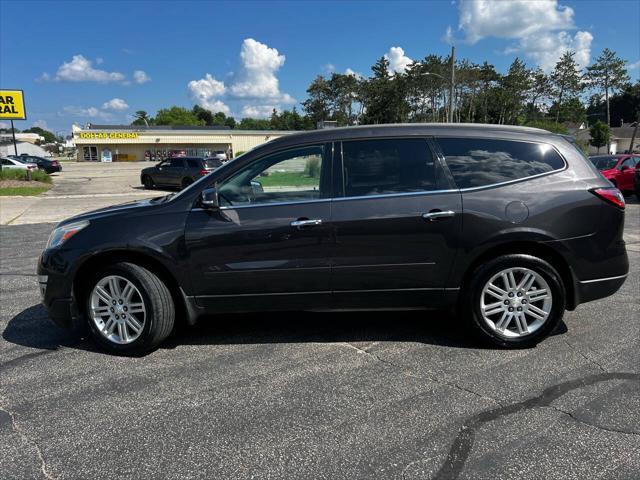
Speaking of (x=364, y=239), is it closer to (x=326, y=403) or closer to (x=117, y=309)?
(x=326, y=403)

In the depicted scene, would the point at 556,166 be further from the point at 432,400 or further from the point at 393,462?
the point at 393,462

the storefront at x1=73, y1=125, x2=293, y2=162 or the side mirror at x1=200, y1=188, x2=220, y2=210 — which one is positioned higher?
the storefront at x1=73, y1=125, x2=293, y2=162

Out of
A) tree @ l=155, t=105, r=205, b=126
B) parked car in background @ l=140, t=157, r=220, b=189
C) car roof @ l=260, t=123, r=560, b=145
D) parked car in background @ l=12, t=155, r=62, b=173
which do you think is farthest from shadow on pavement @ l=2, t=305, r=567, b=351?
tree @ l=155, t=105, r=205, b=126

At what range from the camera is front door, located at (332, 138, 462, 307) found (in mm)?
3768

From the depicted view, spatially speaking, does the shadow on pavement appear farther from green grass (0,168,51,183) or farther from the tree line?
the tree line

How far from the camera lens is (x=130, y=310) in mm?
3941

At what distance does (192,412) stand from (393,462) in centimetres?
133

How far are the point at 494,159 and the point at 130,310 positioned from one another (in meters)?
3.24

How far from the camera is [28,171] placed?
25.7 metres

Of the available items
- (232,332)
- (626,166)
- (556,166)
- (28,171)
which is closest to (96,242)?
(232,332)

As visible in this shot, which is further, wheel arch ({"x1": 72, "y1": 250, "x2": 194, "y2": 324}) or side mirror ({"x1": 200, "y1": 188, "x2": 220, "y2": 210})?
wheel arch ({"x1": 72, "y1": 250, "x2": 194, "y2": 324})

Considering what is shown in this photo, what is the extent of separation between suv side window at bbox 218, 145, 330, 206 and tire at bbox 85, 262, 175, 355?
2.96 ft

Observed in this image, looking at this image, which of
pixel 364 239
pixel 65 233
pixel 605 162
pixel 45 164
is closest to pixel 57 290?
pixel 65 233

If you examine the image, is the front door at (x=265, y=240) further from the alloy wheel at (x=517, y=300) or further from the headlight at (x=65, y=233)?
the alloy wheel at (x=517, y=300)
